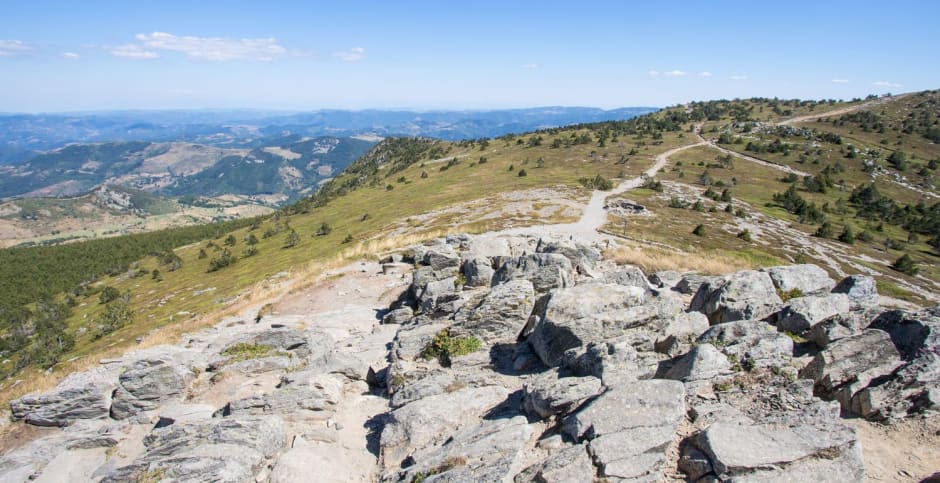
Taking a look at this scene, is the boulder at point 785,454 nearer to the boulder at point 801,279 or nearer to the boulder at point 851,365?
the boulder at point 851,365

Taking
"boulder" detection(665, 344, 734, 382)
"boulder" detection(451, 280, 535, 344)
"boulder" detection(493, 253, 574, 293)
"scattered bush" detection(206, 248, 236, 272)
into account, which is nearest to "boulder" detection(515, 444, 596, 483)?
"boulder" detection(665, 344, 734, 382)

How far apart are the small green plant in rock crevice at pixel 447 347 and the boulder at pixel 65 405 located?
15.1 metres

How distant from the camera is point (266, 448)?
15086 millimetres

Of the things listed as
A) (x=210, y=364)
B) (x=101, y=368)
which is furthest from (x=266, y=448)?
(x=101, y=368)

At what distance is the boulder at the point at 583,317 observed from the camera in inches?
671

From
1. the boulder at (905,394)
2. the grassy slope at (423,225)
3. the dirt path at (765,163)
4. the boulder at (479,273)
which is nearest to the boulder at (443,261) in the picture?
the boulder at (479,273)

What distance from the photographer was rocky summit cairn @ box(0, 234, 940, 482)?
37.5 ft

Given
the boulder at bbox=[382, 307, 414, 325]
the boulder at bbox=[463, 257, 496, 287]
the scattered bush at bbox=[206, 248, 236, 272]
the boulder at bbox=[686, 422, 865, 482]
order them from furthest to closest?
the scattered bush at bbox=[206, 248, 236, 272] < the boulder at bbox=[463, 257, 496, 287] < the boulder at bbox=[382, 307, 414, 325] < the boulder at bbox=[686, 422, 865, 482]

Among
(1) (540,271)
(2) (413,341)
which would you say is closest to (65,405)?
(2) (413,341)

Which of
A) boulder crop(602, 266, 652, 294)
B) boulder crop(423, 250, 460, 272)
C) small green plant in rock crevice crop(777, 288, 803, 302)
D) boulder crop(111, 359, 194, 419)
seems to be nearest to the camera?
boulder crop(111, 359, 194, 419)

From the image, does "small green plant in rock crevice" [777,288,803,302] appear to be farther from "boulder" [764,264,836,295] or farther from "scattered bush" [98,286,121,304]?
"scattered bush" [98,286,121,304]

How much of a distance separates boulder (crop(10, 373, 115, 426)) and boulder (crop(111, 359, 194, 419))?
56 cm

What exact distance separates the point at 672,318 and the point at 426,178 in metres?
116

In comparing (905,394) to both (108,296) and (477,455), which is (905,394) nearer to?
(477,455)
